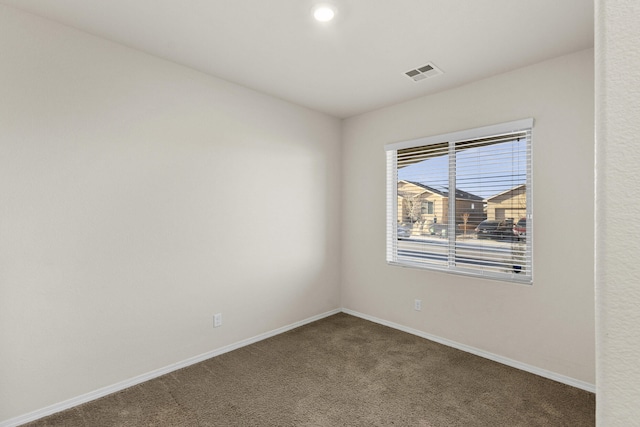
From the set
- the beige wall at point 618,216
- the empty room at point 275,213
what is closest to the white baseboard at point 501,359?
the empty room at point 275,213

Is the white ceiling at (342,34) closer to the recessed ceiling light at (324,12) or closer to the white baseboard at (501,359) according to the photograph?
the recessed ceiling light at (324,12)

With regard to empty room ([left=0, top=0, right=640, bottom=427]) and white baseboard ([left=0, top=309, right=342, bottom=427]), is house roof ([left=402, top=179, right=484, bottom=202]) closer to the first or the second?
empty room ([left=0, top=0, right=640, bottom=427])

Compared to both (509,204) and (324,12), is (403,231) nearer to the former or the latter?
(509,204)

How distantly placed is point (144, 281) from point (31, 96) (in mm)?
1500

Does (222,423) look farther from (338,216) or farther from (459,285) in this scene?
(338,216)

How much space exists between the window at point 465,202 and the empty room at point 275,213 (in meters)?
0.02

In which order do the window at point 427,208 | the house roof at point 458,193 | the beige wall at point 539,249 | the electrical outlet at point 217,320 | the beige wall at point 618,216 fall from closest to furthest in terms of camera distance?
the beige wall at point 618,216 < the beige wall at point 539,249 < the electrical outlet at point 217,320 < the house roof at point 458,193 < the window at point 427,208

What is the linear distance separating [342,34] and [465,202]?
200cm

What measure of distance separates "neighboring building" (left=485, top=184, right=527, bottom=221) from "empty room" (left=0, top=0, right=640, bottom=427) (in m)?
0.02

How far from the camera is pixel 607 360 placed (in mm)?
487

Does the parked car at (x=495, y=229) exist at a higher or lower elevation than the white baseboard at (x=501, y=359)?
higher

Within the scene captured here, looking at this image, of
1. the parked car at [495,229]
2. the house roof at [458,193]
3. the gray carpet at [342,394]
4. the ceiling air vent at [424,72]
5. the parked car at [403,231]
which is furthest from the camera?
the parked car at [403,231]

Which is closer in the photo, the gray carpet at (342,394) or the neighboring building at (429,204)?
the gray carpet at (342,394)

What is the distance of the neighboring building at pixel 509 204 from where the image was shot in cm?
280
